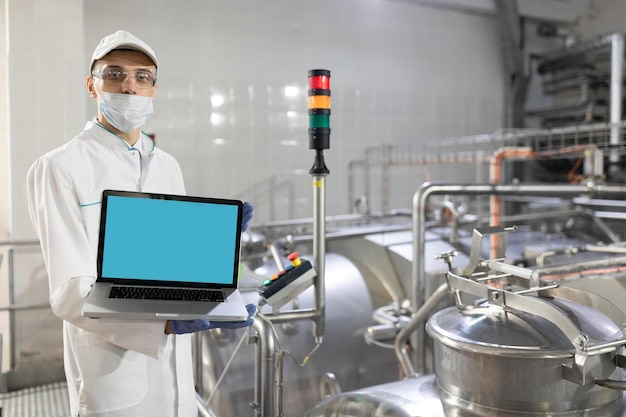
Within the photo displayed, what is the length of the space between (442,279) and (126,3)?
7.42 feet

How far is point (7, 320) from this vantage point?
2.63m

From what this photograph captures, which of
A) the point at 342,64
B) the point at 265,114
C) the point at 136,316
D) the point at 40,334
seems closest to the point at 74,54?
the point at 265,114

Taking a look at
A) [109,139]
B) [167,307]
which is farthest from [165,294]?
[109,139]

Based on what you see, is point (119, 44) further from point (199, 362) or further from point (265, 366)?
point (199, 362)

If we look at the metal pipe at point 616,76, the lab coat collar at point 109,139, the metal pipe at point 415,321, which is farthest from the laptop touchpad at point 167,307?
the metal pipe at point 616,76

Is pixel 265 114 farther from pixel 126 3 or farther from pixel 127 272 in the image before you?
pixel 127 272

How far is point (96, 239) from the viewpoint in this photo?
42.8 inches

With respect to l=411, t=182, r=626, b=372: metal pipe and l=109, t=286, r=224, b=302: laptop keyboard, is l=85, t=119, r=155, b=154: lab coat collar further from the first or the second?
l=411, t=182, r=626, b=372: metal pipe

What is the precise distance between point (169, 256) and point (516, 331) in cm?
69

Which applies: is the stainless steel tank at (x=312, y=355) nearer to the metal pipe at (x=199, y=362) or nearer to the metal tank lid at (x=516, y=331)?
the metal pipe at (x=199, y=362)

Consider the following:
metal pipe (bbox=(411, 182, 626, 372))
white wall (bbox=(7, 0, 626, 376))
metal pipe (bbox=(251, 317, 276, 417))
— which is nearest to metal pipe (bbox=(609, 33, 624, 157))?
white wall (bbox=(7, 0, 626, 376))

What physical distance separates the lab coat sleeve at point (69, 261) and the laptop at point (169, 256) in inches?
2.3

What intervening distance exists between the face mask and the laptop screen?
221 mm

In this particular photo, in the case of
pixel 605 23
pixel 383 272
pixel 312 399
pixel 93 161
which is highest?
pixel 605 23
